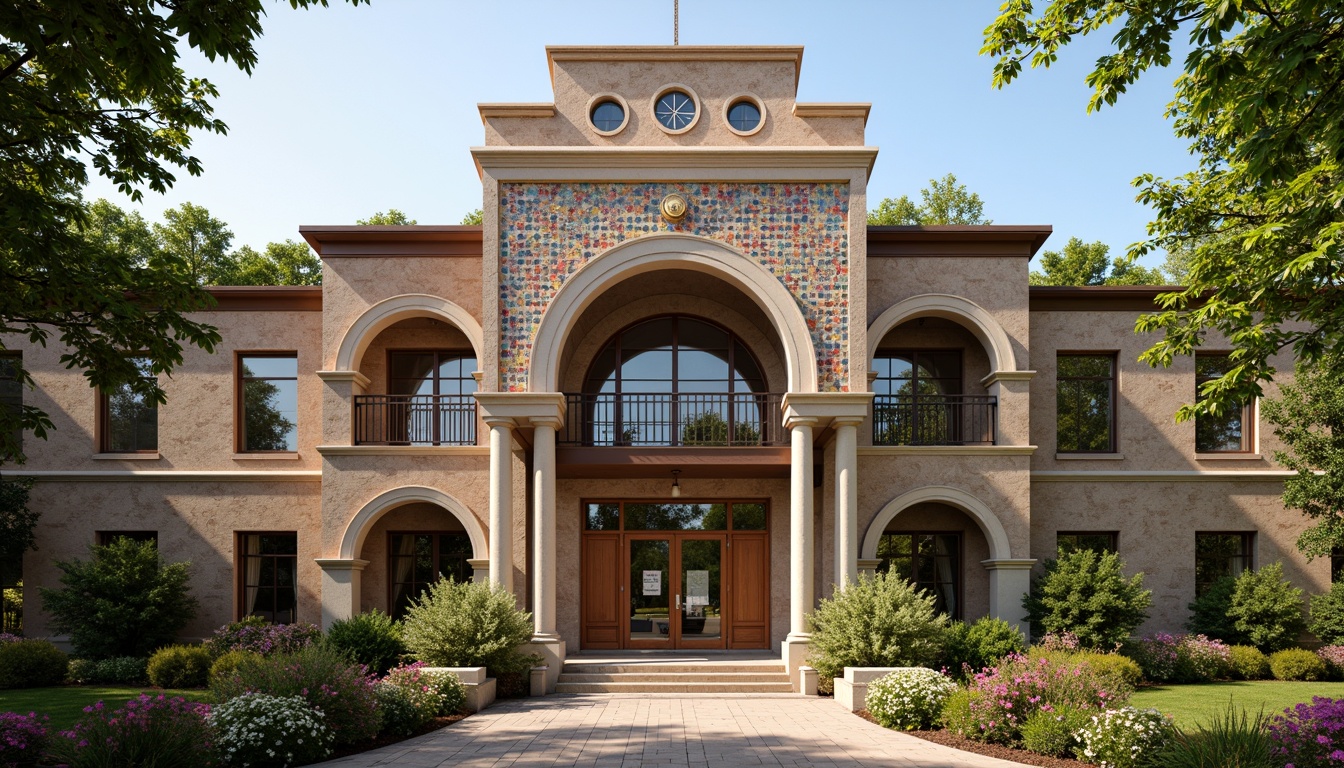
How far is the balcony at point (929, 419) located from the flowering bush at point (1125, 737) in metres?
9.00

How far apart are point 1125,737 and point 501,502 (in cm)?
1049

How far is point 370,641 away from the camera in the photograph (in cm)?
1557

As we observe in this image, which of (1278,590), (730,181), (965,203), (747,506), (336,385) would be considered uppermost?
(965,203)

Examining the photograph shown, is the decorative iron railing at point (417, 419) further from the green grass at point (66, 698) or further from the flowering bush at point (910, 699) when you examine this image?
the flowering bush at point (910, 699)

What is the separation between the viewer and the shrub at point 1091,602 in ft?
55.9

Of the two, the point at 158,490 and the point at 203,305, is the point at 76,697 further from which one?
the point at 203,305

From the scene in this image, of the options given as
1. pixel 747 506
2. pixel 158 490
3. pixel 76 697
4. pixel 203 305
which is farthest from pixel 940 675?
pixel 158 490

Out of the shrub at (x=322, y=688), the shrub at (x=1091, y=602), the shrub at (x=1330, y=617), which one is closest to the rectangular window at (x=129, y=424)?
the shrub at (x=322, y=688)

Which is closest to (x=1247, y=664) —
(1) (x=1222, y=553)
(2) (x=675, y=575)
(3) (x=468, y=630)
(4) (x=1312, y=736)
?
(1) (x=1222, y=553)

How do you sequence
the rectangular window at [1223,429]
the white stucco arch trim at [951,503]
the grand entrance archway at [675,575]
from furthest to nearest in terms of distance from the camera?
1. the rectangular window at [1223,429]
2. the grand entrance archway at [675,575]
3. the white stucco arch trim at [951,503]

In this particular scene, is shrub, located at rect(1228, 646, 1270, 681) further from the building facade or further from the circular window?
the circular window

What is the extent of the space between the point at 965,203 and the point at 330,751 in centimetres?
3301

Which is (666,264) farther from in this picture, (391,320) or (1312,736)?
(1312,736)

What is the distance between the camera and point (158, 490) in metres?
19.3
